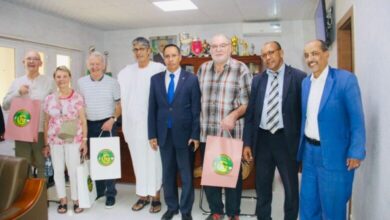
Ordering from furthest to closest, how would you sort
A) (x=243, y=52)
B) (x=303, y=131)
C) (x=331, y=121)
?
(x=243, y=52) → (x=303, y=131) → (x=331, y=121)

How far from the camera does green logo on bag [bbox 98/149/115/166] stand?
3.00 m

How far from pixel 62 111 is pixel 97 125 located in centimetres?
35

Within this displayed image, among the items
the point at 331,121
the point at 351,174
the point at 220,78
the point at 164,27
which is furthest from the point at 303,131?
the point at 164,27

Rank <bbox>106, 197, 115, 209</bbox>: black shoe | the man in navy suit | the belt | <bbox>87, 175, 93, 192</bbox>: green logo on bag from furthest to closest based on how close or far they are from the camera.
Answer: <bbox>106, 197, 115, 209</bbox>: black shoe, <bbox>87, 175, 93, 192</bbox>: green logo on bag, the belt, the man in navy suit

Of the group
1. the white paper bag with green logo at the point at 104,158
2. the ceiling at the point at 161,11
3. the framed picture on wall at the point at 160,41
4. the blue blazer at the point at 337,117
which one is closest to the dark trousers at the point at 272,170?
the blue blazer at the point at 337,117

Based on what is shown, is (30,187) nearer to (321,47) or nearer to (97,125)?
(97,125)

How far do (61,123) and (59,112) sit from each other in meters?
0.10

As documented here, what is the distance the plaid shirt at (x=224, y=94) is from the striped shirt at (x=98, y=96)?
3.36ft

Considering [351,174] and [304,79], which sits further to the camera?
[304,79]

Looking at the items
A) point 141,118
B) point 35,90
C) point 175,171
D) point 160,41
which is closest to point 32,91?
point 35,90

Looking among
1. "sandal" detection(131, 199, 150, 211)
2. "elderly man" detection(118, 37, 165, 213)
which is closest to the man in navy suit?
"elderly man" detection(118, 37, 165, 213)

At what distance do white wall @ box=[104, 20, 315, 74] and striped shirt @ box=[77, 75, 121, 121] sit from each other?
3.35 meters

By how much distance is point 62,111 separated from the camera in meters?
2.94

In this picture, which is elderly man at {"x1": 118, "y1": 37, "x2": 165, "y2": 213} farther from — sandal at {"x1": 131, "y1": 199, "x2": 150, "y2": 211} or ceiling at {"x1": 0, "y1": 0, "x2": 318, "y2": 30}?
ceiling at {"x1": 0, "y1": 0, "x2": 318, "y2": 30}
